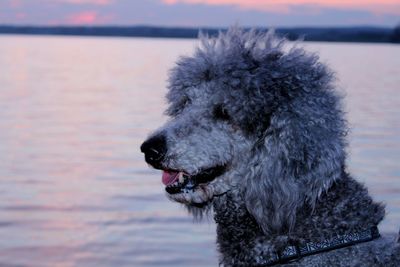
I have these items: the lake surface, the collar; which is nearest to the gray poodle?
the collar

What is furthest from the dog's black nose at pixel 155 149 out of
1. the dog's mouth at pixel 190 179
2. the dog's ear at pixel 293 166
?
the dog's ear at pixel 293 166

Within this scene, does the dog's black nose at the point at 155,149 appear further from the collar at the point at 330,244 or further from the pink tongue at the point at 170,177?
the collar at the point at 330,244

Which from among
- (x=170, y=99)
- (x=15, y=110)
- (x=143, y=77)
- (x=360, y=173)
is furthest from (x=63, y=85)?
(x=170, y=99)

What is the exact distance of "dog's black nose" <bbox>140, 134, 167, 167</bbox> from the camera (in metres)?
3.91

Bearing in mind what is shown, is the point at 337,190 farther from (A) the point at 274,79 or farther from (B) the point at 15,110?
(B) the point at 15,110

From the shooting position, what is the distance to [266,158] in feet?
12.4

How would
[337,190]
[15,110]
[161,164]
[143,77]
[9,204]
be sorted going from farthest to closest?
1. [143,77]
2. [15,110]
3. [9,204]
4. [161,164]
5. [337,190]

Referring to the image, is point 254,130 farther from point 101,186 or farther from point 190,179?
point 101,186

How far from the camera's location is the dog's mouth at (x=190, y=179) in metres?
3.93

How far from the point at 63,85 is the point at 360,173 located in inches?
867

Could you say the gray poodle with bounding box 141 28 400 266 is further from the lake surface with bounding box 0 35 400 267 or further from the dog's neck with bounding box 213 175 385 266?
the lake surface with bounding box 0 35 400 267

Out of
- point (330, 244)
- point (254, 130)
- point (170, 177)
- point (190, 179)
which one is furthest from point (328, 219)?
point (170, 177)

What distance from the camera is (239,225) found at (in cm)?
387

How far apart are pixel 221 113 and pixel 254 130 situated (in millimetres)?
210
